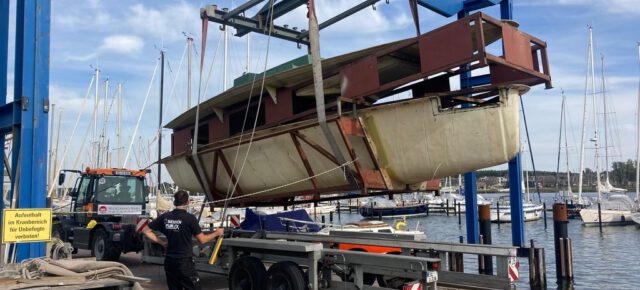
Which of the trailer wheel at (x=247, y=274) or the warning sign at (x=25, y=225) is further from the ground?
the warning sign at (x=25, y=225)

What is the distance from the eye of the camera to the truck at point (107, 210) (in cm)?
1288

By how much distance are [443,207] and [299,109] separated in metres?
47.8

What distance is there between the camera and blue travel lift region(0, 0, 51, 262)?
23.9 ft

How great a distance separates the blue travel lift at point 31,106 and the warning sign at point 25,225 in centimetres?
91

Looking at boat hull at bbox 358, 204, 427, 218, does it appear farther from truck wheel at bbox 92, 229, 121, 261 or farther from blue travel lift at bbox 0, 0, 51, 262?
blue travel lift at bbox 0, 0, 51, 262

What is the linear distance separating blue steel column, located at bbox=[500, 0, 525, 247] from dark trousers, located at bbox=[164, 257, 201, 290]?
7.38 meters

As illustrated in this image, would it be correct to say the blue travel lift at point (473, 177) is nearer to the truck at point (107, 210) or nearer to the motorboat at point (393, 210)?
the truck at point (107, 210)

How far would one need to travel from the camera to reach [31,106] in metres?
7.36

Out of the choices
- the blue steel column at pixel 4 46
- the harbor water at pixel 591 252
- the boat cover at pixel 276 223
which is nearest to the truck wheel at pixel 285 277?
the boat cover at pixel 276 223

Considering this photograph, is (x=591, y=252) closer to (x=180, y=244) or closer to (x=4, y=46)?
(x=180, y=244)

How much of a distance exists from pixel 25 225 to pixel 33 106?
72.7 inches

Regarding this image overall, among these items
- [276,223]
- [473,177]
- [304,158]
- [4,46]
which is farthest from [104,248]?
[473,177]

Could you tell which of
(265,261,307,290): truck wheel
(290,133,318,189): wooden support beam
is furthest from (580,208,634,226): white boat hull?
(265,261,307,290): truck wheel

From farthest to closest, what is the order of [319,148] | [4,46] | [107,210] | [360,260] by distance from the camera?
1. [107,210]
2. [4,46]
3. [319,148]
4. [360,260]
